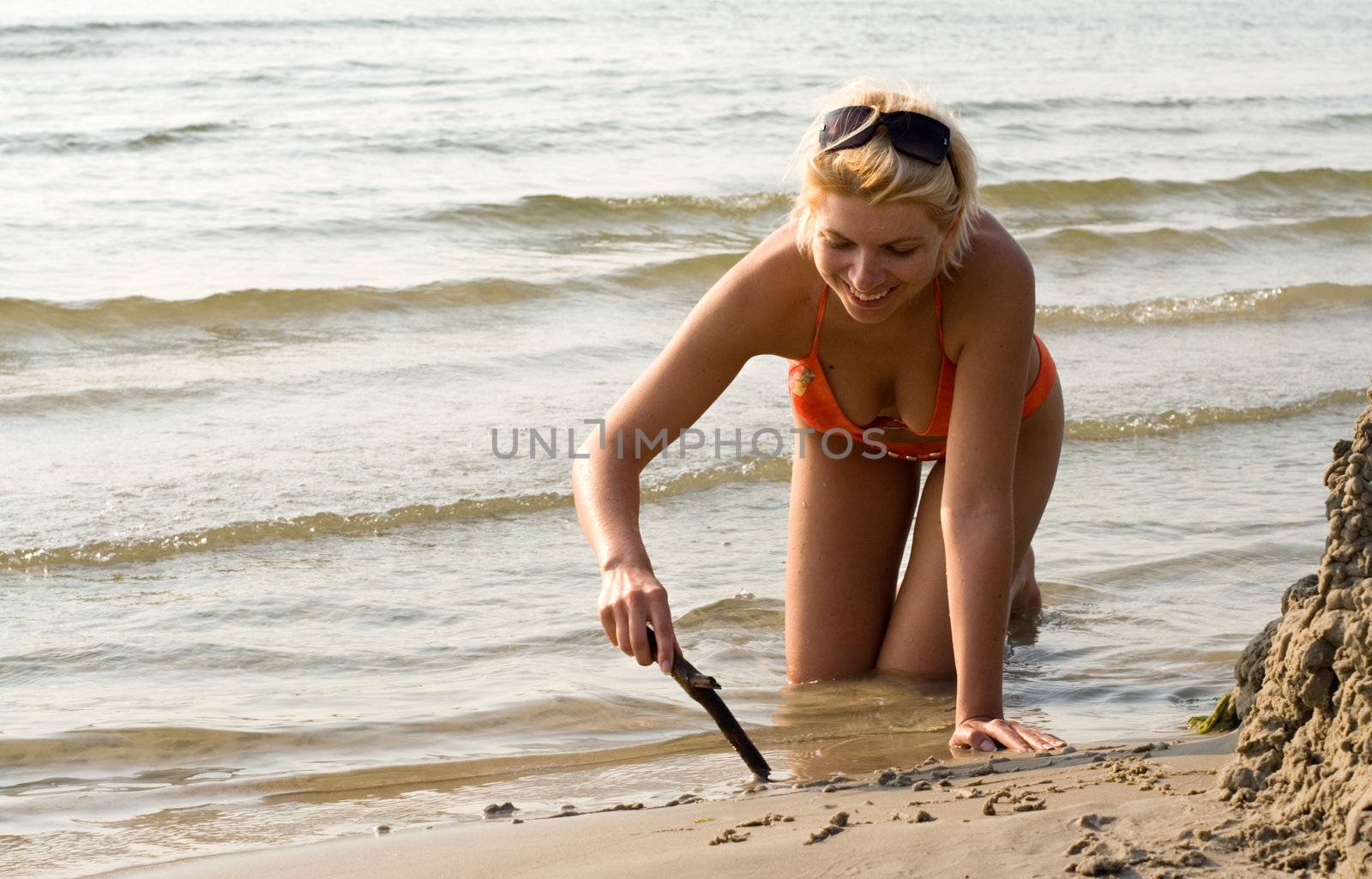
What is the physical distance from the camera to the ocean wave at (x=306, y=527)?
201 inches

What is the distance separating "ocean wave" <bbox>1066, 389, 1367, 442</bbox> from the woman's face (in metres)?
3.61

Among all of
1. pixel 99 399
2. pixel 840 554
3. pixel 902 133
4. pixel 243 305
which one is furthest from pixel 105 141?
pixel 902 133

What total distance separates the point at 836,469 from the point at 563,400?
295 centimetres

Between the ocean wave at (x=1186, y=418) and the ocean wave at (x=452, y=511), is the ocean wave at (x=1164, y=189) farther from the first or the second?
the ocean wave at (x=452, y=511)

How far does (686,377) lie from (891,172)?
0.68 m

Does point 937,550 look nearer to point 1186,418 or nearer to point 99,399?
point 1186,418

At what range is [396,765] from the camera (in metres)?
3.49

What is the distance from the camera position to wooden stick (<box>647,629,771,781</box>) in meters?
2.78

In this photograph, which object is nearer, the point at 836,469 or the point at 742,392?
the point at 836,469

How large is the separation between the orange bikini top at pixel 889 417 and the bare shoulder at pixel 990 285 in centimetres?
6

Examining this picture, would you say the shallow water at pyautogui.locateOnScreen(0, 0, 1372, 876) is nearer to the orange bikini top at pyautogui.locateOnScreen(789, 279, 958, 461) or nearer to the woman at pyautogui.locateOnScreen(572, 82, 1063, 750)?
the woman at pyautogui.locateOnScreen(572, 82, 1063, 750)

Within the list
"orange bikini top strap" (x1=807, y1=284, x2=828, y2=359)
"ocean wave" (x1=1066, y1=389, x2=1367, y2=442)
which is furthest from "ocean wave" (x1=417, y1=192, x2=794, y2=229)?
"orange bikini top strap" (x1=807, y1=284, x2=828, y2=359)

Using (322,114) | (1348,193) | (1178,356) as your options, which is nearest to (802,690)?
(1178,356)

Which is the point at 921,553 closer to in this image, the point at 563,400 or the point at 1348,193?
the point at 563,400
